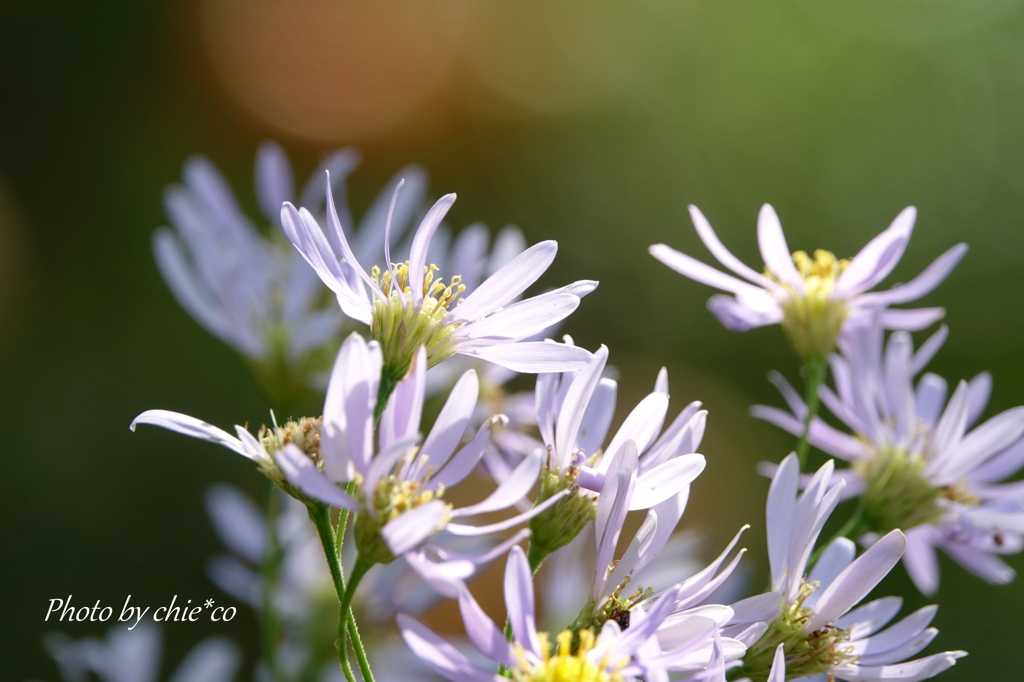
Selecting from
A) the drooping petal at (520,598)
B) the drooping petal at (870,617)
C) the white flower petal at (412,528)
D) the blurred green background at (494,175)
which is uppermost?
the blurred green background at (494,175)

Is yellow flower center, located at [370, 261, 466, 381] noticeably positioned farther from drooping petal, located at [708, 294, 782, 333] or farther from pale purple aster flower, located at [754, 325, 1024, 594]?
pale purple aster flower, located at [754, 325, 1024, 594]

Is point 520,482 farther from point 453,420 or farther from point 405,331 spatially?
point 405,331

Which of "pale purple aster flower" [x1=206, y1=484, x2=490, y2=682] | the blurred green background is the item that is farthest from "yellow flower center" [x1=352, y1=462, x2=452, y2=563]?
the blurred green background

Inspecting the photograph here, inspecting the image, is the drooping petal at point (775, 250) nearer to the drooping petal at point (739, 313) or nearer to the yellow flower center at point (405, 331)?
the drooping petal at point (739, 313)

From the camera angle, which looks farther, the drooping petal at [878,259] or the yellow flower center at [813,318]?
the yellow flower center at [813,318]

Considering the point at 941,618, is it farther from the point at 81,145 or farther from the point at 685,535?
the point at 81,145

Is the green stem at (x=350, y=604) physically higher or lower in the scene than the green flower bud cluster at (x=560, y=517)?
lower

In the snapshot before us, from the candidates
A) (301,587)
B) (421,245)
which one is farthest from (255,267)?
(421,245)

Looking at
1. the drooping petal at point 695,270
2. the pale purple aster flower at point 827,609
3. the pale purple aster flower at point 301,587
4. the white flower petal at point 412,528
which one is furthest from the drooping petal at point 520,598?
the pale purple aster flower at point 301,587

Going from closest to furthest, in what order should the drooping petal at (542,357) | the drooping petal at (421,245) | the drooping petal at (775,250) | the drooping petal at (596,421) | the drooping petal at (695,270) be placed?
the drooping petal at (542,357) < the drooping petal at (421,245) < the drooping petal at (596,421) < the drooping petal at (695,270) < the drooping petal at (775,250)
